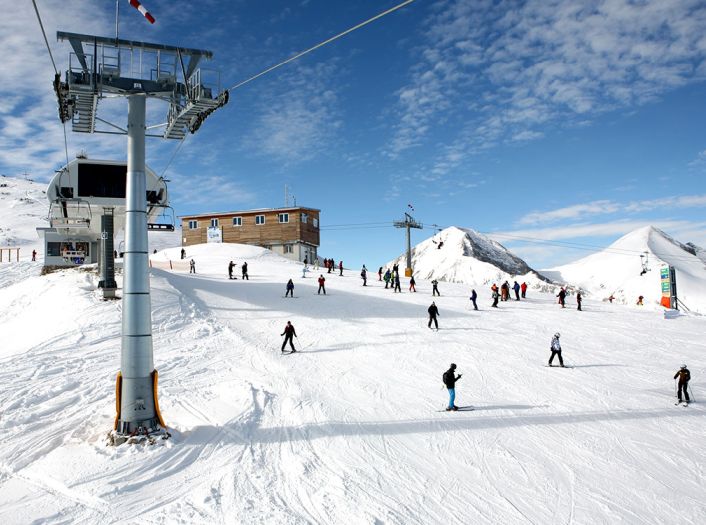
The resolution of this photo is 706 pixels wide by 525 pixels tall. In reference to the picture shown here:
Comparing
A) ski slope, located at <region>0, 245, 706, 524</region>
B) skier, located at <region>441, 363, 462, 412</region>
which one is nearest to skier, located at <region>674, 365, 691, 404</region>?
ski slope, located at <region>0, 245, 706, 524</region>

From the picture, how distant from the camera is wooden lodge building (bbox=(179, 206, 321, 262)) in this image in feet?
168

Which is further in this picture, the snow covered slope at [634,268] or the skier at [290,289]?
the snow covered slope at [634,268]

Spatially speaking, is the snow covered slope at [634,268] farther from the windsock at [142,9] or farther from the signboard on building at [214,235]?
the windsock at [142,9]

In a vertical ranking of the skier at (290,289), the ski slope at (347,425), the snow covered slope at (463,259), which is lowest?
the ski slope at (347,425)

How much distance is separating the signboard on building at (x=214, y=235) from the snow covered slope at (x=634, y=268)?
2352 inches

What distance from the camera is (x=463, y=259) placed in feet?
298

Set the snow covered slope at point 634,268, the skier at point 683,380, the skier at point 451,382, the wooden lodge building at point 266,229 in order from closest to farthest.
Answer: the skier at point 451,382 → the skier at point 683,380 → the wooden lodge building at point 266,229 → the snow covered slope at point 634,268

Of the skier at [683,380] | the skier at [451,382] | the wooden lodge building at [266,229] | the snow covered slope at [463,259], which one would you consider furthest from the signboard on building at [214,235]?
→ the skier at [683,380]

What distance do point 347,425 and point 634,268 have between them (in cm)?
10048

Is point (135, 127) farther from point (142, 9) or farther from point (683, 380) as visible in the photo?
point (683, 380)

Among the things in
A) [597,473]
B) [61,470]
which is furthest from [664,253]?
[61,470]

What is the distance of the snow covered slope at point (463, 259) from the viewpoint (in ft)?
280

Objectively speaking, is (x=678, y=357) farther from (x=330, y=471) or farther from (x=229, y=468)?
(x=229, y=468)

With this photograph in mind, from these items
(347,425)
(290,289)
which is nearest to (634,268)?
(290,289)
